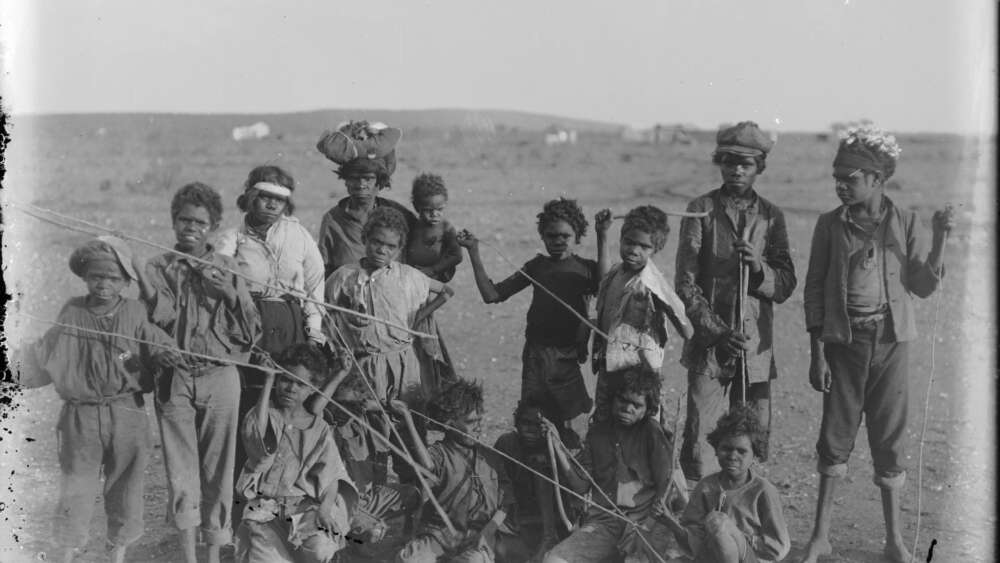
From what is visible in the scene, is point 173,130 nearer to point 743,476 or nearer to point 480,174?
point 480,174

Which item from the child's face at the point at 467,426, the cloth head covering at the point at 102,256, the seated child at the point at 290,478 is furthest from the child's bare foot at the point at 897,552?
the cloth head covering at the point at 102,256

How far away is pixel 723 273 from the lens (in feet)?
17.1

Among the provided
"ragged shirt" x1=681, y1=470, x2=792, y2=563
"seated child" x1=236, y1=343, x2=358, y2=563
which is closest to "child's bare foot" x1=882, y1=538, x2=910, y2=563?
"ragged shirt" x1=681, y1=470, x2=792, y2=563

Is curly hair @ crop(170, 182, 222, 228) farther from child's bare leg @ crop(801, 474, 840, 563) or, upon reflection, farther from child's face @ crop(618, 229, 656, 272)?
child's bare leg @ crop(801, 474, 840, 563)

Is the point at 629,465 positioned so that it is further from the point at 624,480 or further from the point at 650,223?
the point at 650,223

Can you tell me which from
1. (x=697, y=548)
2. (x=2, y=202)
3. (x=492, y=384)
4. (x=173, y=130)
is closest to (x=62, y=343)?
(x=2, y=202)

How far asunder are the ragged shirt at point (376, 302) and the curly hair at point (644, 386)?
907mm

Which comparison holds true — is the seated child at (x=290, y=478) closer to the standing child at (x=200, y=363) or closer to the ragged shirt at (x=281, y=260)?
the standing child at (x=200, y=363)

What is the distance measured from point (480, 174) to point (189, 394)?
9.28 metres

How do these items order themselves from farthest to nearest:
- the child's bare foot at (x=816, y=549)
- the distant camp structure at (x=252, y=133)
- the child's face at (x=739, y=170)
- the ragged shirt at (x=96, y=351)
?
1. the distant camp structure at (x=252, y=133)
2. the child's bare foot at (x=816, y=549)
3. the child's face at (x=739, y=170)
4. the ragged shirt at (x=96, y=351)

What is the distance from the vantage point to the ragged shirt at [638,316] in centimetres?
509

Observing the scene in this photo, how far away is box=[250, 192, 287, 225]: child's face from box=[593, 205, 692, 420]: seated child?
1315mm

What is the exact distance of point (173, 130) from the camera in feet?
41.0

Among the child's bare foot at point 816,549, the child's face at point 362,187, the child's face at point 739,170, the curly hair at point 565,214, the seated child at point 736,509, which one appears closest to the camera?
the seated child at point 736,509
